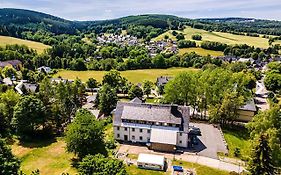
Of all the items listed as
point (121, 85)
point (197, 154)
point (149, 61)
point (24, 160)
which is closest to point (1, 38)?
point (149, 61)

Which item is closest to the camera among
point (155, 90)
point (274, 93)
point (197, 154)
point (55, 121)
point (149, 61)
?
point (197, 154)

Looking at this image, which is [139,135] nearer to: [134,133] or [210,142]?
[134,133]

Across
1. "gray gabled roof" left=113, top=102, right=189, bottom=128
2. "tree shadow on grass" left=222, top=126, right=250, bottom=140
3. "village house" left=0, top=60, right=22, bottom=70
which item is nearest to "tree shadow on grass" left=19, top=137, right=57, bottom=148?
"gray gabled roof" left=113, top=102, right=189, bottom=128

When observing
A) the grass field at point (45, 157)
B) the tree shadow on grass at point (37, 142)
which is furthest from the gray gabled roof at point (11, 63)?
the grass field at point (45, 157)

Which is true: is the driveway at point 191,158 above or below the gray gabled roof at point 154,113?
below

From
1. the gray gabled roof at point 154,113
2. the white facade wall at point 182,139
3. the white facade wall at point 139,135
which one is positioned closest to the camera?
the white facade wall at point 182,139

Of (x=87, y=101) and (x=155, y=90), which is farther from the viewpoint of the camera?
(x=155, y=90)

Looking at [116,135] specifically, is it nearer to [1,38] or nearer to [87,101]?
[87,101]

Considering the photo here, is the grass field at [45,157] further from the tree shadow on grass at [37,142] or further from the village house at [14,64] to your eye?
the village house at [14,64]
